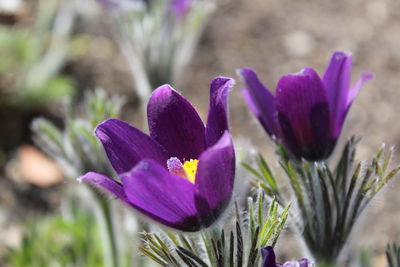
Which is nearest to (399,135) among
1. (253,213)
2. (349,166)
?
(349,166)

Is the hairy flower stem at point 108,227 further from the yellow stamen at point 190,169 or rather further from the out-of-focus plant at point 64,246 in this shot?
the yellow stamen at point 190,169

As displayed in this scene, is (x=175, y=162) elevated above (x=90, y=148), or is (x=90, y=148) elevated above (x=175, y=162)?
(x=90, y=148)

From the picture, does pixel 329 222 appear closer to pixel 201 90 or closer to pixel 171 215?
pixel 171 215

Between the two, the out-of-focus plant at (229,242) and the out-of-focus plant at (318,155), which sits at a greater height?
the out-of-focus plant at (318,155)

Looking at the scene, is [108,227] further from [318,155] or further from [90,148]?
[318,155]

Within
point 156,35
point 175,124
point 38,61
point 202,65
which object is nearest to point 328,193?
point 175,124

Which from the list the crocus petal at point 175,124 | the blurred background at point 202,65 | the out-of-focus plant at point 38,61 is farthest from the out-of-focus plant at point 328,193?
the out-of-focus plant at point 38,61

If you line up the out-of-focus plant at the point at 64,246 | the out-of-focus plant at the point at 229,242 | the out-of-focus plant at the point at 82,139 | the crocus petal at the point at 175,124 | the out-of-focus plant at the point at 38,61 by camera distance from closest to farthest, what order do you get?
1. the out-of-focus plant at the point at 229,242
2. the crocus petal at the point at 175,124
3. the out-of-focus plant at the point at 82,139
4. the out-of-focus plant at the point at 64,246
5. the out-of-focus plant at the point at 38,61
